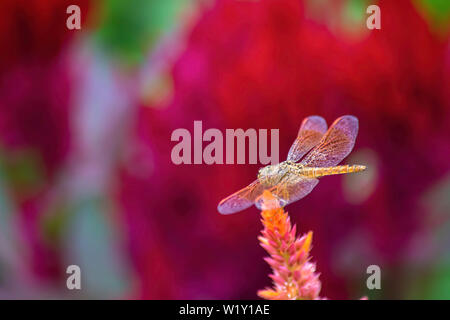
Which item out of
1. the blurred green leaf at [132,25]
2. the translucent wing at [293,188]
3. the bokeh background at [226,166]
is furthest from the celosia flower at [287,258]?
the blurred green leaf at [132,25]

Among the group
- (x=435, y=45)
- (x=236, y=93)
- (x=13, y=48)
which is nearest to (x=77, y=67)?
(x=13, y=48)

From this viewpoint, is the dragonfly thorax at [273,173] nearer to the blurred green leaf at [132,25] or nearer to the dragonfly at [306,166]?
the dragonfly at [306,166]

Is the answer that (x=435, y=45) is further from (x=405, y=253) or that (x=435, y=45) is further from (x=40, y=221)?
(x=40, y=221)

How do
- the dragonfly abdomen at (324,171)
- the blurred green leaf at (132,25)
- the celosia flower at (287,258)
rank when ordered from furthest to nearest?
1. the blurred green leaf at (132,25)
2. the dragonfly abdomen at (324,171)
3. the celosia flower at (287,258)

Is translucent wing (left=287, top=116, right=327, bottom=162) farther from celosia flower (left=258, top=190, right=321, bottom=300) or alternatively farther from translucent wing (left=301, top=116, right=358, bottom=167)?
celosia flower (left=258, top=190, right=321, bottom=300)

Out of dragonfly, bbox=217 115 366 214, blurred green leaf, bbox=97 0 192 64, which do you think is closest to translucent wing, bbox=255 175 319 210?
dragonfly, bbox=217 115 366 214

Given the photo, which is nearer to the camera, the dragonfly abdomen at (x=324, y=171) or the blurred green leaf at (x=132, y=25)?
the dragonfly abdomen at (x=324, y=171)
